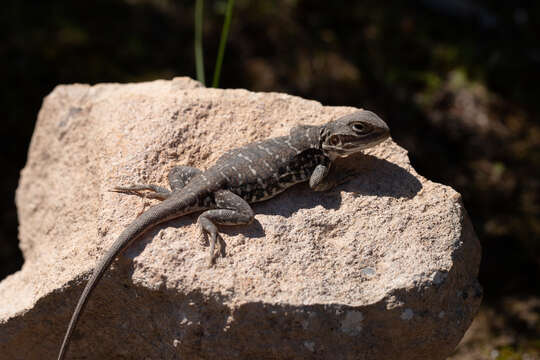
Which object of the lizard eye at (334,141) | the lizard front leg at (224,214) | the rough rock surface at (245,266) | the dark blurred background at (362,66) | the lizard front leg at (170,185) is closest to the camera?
the rough rock surface at (245,266)

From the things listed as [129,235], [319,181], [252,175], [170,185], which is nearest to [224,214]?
[252,175]

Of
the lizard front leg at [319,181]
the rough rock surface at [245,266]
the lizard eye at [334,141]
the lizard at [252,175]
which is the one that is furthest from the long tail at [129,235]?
the lizard eye at [334,141]

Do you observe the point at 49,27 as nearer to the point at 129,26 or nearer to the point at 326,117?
the point at 129,26

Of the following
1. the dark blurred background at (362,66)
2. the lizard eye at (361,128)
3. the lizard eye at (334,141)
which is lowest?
the dark blurred background at (362,66)

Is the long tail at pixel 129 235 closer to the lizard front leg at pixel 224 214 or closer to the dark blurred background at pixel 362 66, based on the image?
the lizard front leg at pixel 224 214

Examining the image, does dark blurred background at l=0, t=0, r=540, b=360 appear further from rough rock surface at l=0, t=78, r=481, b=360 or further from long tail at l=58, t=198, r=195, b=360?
long tail at l=58, t=198, r=195, b=360

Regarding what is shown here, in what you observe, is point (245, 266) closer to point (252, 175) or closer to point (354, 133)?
point (252, 175)
